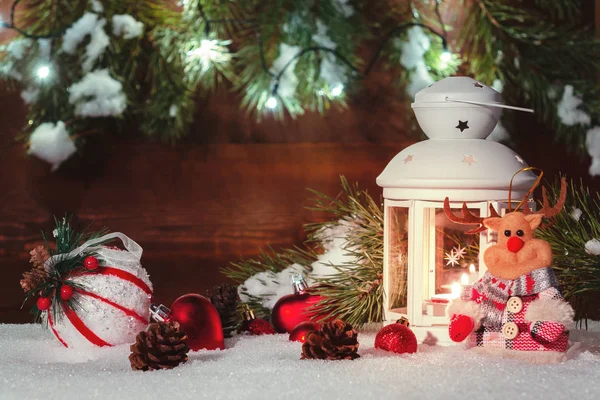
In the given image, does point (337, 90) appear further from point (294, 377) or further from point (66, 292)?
point (294, 377)

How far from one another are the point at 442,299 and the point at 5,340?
57cm

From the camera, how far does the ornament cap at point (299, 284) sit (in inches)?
51.1

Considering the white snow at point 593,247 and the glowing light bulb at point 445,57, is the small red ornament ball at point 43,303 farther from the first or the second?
the glowing light bulb at point 445,57

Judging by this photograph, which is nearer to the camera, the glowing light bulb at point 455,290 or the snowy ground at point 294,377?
the snowy ground at point 294,377

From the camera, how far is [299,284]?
1301 mm

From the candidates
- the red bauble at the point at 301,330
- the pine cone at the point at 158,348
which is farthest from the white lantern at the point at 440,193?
the pine cone at the point at 158,348

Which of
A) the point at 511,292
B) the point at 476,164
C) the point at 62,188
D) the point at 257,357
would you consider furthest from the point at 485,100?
the point at 62,188

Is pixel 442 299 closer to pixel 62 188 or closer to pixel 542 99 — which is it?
pixel 542 99

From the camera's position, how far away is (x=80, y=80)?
1.92 metres

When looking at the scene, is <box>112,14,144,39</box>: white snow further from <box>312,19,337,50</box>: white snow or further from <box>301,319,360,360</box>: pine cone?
<box>301,319,360,360</box>: pine cone

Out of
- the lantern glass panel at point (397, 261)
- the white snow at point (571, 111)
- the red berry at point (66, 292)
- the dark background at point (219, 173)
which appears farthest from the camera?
the dark background at point (219, 173)

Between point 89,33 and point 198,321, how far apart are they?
0.89m

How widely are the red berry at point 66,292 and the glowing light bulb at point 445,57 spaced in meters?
0.99

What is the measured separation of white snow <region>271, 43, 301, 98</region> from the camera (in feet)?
6.13
